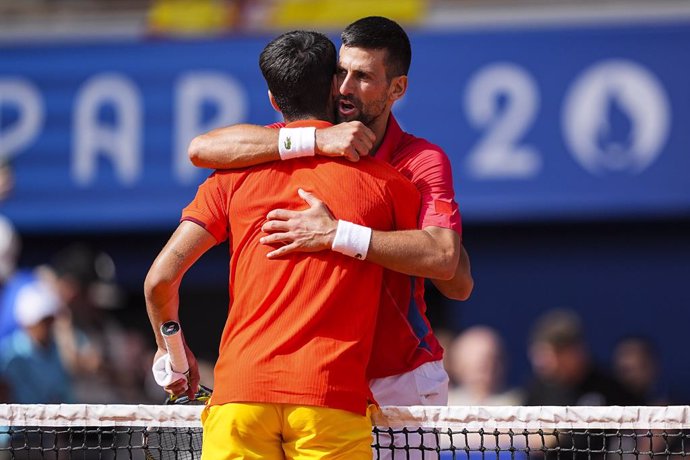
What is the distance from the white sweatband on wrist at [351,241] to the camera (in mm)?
3855

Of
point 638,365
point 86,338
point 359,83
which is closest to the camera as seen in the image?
point 359,83

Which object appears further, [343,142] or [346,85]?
[346,85]

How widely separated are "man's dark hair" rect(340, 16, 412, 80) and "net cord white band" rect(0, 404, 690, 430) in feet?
4.06

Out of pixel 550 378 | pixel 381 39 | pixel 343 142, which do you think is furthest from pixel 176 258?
pixel 550 378

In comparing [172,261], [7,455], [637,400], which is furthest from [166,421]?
[637,400]

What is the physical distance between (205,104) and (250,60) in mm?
570

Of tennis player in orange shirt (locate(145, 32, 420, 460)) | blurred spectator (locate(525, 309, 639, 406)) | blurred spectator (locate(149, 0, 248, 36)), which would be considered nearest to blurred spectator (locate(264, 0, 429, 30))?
blurred spectator (locate(149, 0, 248, 36))

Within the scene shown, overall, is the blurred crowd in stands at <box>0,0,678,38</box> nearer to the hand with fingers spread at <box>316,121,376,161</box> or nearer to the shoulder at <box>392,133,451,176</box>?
the shoulder at <box>392,133,451,176</box>

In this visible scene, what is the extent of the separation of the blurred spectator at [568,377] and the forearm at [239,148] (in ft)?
15.8

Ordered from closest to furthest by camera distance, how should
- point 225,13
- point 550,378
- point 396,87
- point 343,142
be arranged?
1. point 343,142
2. point 396,87
3. point 550,378
4. point 225,13

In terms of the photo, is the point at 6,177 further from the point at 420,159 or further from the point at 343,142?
the point at 343,142

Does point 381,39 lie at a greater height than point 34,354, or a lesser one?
greater

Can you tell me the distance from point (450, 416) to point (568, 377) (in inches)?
182

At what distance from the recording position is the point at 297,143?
3.98 meters
